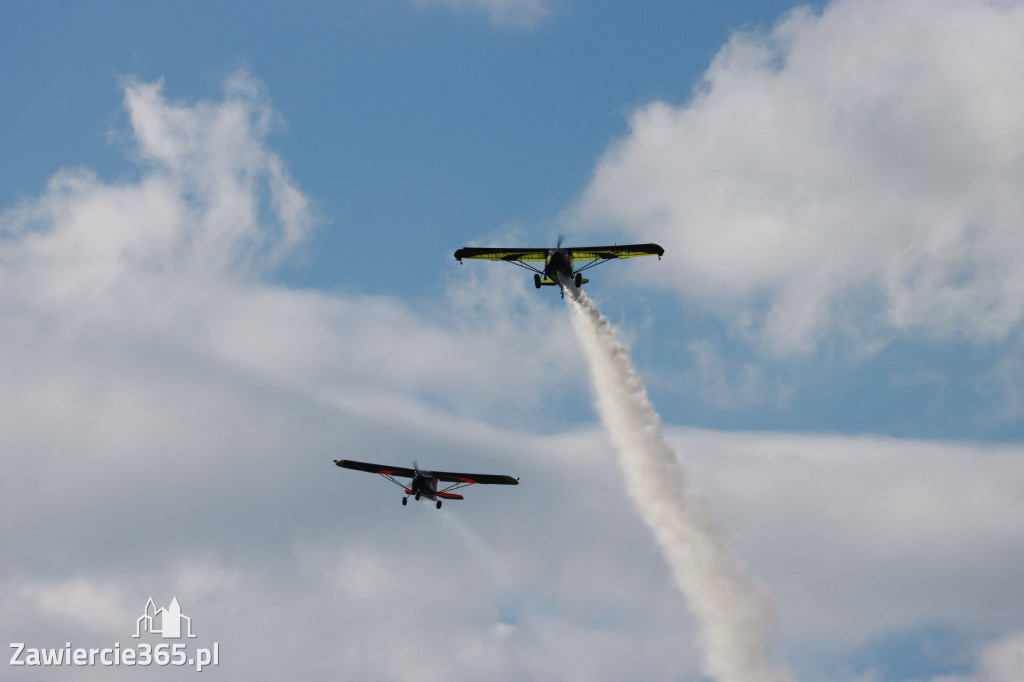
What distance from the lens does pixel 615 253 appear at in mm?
106375

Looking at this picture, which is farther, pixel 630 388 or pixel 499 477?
pixel 499 477

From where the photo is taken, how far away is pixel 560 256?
10019cm

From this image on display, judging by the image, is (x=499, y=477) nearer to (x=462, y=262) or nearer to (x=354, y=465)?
(x=354, y=465)

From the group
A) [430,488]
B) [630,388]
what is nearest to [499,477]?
[430,488]

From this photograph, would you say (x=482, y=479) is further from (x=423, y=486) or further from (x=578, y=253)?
(x=578, y=253)

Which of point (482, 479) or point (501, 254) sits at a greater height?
point (501, 254)

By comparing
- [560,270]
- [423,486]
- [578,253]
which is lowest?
[423,486]

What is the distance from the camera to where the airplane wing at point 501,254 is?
106188mm

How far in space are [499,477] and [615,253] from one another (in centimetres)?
2781

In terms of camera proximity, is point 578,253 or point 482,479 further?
point 482,479

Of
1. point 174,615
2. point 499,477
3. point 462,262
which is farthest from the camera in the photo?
point 174,615

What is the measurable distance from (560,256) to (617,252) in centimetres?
857

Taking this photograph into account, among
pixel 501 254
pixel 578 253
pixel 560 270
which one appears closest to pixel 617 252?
pixel 578 253

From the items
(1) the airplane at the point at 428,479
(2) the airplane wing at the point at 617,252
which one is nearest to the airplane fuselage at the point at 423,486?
(1) the airplane at the point at 428,479
